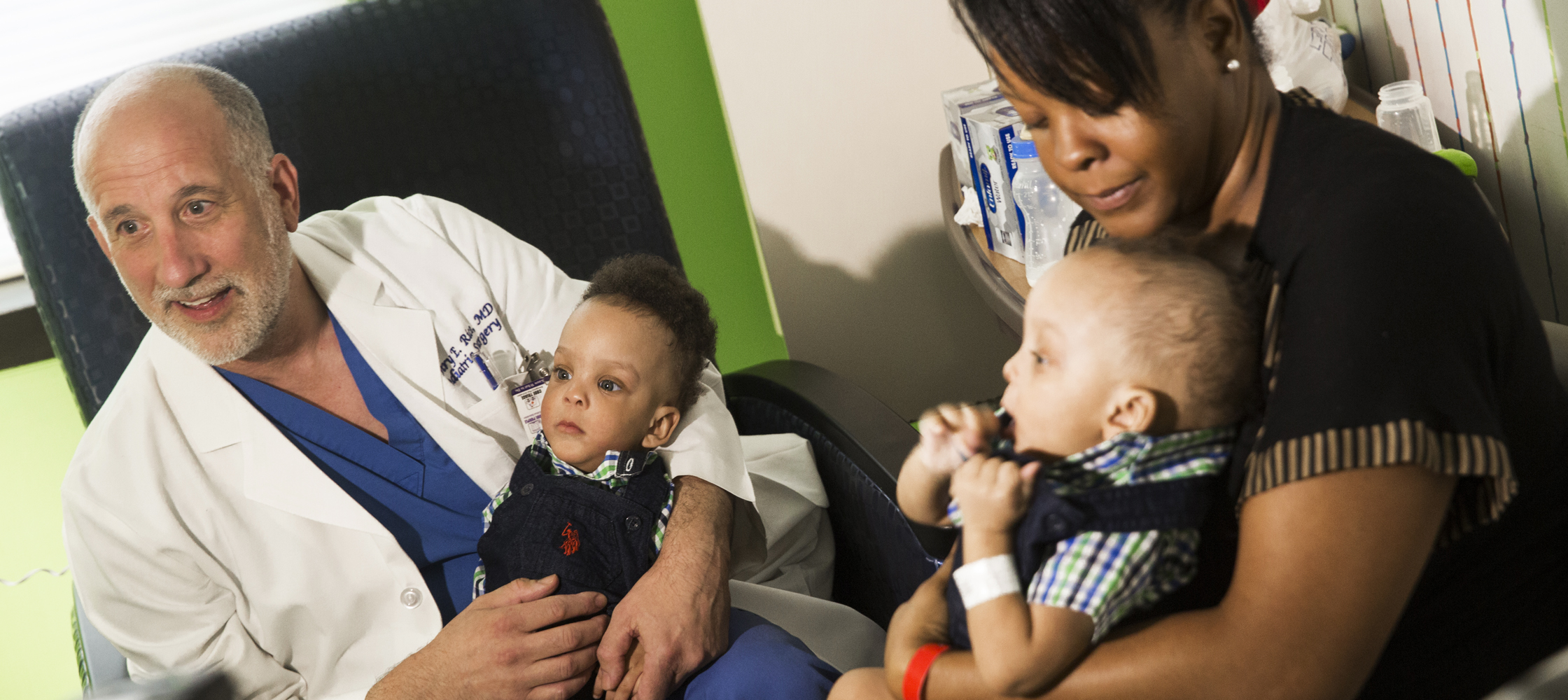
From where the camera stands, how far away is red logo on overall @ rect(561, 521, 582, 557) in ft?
4.48

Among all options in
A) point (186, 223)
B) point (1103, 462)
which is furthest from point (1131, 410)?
point (186, 223)

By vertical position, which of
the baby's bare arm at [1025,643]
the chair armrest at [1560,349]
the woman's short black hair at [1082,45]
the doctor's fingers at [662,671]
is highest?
the woman's short black hair at [1082,45]

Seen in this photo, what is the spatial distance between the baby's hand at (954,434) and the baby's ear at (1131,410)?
0.12 metres

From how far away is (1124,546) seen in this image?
34.3 inches

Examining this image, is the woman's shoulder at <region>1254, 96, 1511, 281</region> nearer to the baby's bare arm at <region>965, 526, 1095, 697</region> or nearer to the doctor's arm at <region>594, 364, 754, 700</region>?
the baby's bare arm at <region>965, 526, 1095, 697</region>

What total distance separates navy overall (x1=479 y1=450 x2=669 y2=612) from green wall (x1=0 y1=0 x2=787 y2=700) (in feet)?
3.05

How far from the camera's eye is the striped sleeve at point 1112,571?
0.87 m

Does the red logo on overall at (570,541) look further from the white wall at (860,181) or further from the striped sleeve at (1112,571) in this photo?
the white wall at (860,181)

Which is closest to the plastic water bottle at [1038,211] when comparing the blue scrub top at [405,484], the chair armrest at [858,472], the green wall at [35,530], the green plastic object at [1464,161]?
the chair armrest at [858,472]

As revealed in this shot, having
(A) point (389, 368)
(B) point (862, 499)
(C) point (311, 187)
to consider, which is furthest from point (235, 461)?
(B) point (862, 499)

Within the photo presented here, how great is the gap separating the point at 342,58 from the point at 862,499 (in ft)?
3.62

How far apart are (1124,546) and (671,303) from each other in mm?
808

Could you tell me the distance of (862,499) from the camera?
148 centimetres

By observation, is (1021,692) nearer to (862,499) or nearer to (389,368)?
(862,499)
